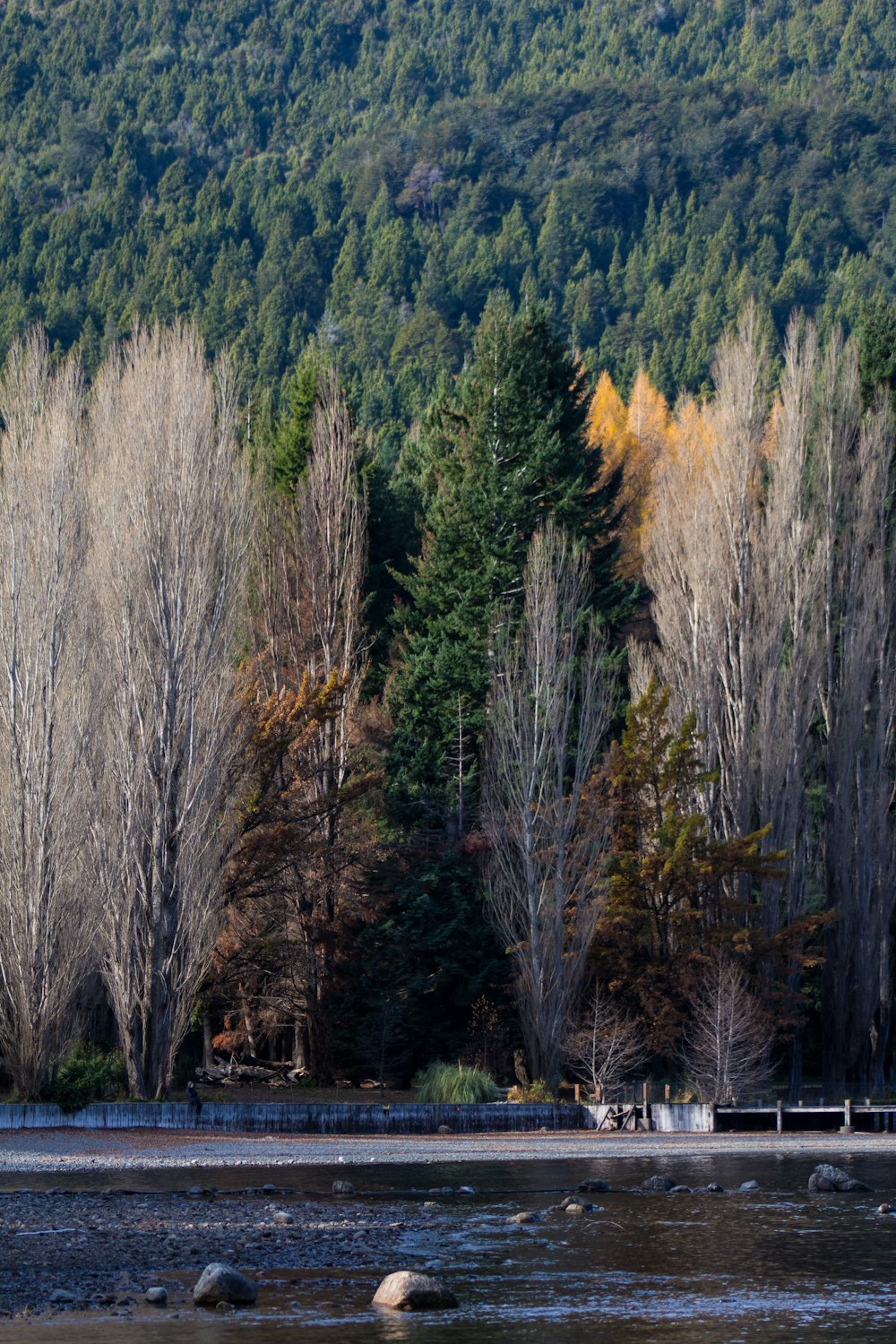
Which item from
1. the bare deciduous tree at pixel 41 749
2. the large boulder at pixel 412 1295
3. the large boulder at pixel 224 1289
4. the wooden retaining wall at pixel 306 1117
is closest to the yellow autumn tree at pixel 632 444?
the wooden retaining wall at pixel 306 1117

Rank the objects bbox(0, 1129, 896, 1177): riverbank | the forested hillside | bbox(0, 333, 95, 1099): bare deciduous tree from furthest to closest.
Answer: the forested hillside → bbox(0, 333, 95, 1099): bare deciduous tree → bbox(0, 1129, 896, 1177): riverbank

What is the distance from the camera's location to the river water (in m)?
12.8

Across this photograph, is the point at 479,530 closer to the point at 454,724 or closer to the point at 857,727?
the point at 454,724

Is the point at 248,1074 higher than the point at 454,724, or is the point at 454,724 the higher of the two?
the point at 454,724

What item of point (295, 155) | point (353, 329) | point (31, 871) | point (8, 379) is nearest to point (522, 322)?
point (8, 379)

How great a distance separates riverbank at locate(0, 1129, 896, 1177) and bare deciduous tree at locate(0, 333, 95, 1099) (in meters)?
2.07

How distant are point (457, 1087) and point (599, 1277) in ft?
52.1

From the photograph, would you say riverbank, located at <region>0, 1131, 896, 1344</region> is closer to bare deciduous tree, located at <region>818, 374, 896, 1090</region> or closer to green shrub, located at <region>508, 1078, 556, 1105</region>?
green shrub, located at <region>508, 1078, 556, 1105</region>

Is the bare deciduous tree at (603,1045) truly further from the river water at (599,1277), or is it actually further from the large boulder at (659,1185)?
the large boulder at (659,1185)

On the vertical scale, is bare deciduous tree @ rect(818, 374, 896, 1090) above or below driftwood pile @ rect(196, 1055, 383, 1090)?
above

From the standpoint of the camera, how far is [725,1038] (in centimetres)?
3170

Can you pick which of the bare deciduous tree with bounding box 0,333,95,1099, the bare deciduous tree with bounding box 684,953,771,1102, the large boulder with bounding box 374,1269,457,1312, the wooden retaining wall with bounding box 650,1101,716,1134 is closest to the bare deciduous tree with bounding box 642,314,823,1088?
the bare deciduous tree with bounding box 684,953,771,1102

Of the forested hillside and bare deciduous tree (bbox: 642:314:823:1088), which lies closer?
bare deciduous tree (bbox: 642:314:823:1088)

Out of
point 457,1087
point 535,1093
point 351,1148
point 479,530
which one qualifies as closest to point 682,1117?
point 535,1093
